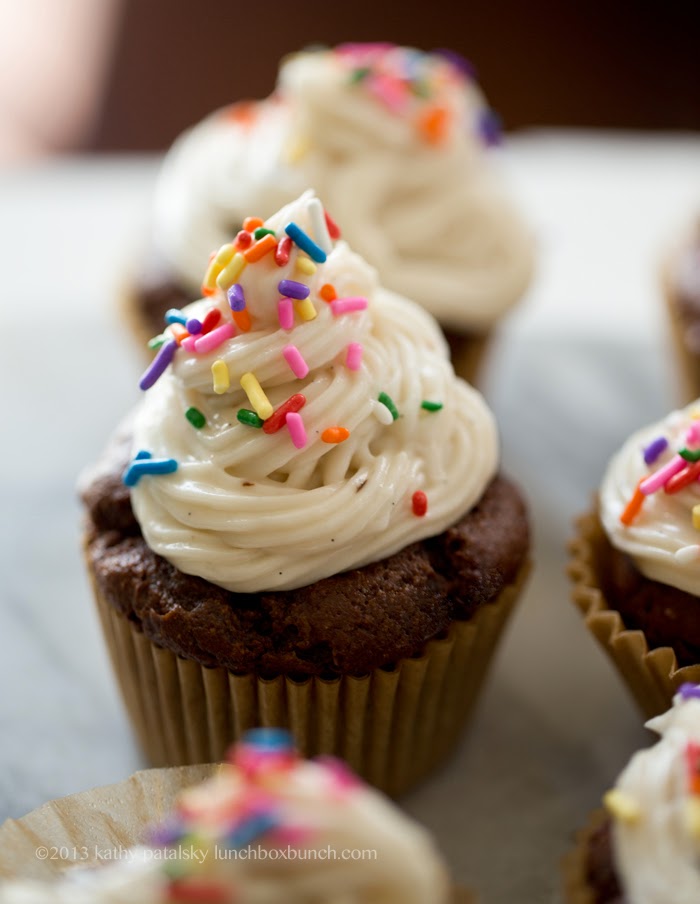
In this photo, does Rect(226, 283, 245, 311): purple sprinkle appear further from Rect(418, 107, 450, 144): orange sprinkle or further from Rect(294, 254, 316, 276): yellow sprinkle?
Rect(418, 107, 450, 144): orange sprinkle

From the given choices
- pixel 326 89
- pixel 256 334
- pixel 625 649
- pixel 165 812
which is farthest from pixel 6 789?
pixel 326 89

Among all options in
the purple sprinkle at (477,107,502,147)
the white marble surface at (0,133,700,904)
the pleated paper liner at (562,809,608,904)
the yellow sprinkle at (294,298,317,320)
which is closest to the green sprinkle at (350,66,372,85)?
the purple sprinkle at (477,107,502,147)

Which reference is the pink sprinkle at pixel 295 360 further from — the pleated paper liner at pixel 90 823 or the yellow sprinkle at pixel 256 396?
the pleated paper liner at pixel 90 823

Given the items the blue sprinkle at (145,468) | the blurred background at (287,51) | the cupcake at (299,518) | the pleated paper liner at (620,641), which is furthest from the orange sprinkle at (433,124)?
the blurred background at (287,51)

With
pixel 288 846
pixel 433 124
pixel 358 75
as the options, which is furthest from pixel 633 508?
pixel 358 75

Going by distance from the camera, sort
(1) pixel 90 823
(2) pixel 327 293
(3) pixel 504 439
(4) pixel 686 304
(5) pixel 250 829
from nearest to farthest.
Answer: (5) pixel 250 829, (1) pixel 90 823, (2) pixel 327 293, (4) pixel 686 304, (3) pixel 504 439

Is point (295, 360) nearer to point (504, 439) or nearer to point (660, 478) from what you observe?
point (660, 478)
